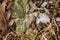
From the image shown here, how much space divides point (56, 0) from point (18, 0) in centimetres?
46

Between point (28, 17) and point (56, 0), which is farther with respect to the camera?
point (56, 0)

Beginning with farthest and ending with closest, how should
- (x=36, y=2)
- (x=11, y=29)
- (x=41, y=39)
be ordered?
(x=36, y=2) < (x=11, y=29) < (x=41, y=39)

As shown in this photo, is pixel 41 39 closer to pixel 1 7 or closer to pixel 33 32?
pixel 33 32

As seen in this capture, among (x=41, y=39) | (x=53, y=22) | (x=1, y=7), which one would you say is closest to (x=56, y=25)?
(x=53, y=22)

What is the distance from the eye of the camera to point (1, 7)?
2023 mm

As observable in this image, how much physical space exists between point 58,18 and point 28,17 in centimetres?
35

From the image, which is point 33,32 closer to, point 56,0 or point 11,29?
point 11,29

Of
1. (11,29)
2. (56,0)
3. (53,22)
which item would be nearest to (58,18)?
(53,22)

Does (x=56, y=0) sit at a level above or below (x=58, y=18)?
above

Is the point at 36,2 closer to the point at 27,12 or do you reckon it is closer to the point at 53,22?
the point at 27,12

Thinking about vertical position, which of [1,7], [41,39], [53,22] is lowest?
[41,39]

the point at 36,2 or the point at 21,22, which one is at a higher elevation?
the point at 36,2

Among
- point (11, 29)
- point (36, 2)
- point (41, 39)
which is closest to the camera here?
point (41, 39)

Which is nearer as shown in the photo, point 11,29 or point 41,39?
point 41,39
